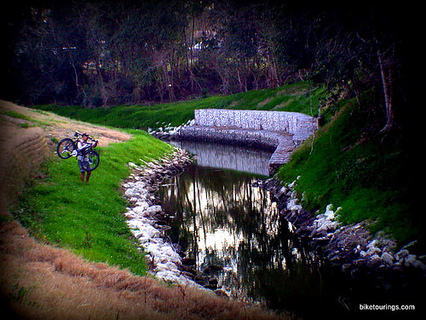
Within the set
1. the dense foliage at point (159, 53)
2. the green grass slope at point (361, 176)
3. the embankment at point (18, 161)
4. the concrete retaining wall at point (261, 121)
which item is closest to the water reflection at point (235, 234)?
the green grass slope at point (361, 176)

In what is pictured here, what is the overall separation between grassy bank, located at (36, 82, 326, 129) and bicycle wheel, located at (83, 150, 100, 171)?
73.1ft

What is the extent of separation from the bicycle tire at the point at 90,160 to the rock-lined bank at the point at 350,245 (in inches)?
346

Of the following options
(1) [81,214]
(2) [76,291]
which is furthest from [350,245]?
(1) [81,214]

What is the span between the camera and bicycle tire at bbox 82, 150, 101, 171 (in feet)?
54.5

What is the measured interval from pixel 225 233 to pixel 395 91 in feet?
29.1

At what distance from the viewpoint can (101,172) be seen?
1981cm

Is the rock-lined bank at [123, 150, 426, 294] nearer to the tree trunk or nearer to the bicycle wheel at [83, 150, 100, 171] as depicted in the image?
the bicycle wheel at [83, 150, 100, 171]

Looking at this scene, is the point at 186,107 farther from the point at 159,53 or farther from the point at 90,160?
the point at 90,160

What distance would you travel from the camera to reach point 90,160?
16844 mm

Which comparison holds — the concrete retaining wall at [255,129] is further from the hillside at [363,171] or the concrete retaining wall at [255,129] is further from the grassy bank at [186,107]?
the hillside at [363,171]

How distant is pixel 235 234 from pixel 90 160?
283 inches

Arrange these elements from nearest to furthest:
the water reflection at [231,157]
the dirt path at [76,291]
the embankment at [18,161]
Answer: the dirt path at [76,291] < the embankment at [18,161] < the water reflection at [231,157]

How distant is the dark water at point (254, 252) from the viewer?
9.64 metres

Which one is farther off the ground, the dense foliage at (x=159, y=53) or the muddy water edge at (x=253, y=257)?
the dense foliage at (x=159, y=53)
